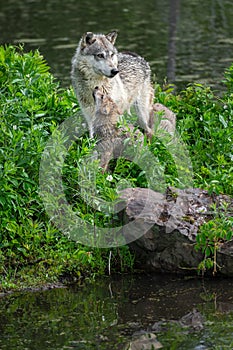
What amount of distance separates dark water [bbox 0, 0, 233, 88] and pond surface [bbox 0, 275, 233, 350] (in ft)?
22.0

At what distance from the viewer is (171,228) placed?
7.96m

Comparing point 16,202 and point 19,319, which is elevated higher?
point 16,202

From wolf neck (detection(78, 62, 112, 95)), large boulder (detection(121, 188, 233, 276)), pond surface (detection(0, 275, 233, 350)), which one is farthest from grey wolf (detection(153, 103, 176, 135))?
pond surface (detection(0, 275, 233, 350))

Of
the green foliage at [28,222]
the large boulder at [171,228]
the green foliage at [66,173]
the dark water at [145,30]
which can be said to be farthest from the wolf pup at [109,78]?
the dark water at [145,30]

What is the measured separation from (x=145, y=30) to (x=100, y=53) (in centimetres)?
950

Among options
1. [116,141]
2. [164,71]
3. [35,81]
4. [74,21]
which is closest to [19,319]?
[116,141]

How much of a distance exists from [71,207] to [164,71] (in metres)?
7.42

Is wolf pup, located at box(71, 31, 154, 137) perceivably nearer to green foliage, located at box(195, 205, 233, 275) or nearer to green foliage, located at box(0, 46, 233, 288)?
green foliage, located at box(0, 46, 233, 288)

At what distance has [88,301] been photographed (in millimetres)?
7637

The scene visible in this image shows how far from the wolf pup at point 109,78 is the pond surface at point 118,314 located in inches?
83.0

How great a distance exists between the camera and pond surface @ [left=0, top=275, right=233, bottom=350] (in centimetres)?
669

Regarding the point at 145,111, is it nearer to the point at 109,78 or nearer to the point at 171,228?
the point at 109,78

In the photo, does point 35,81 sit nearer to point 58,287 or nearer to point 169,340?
point 58,287

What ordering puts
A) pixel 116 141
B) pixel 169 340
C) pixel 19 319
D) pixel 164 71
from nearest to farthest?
pixel 169 340 < pixel 19 319 < pixel 116 141 < pixel 164 71
